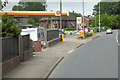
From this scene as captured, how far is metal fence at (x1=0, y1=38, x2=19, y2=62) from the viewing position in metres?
12.3

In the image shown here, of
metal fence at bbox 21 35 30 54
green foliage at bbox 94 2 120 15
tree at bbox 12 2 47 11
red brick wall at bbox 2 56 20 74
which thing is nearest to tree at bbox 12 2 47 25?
tree at bbox 12 2 47 11

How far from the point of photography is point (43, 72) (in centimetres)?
1215

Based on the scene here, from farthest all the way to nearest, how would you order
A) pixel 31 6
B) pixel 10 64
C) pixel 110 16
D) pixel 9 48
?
pixel 31 6, pixel 110 16, pixel 9 48, pixel 10 64

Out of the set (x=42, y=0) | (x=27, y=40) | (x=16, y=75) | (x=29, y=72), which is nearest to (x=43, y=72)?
(x=29, y=72)

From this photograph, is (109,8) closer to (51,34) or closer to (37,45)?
(51,34)

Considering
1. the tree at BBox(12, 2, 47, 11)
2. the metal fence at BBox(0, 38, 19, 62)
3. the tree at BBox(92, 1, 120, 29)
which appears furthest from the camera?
the tree at BBox(12, 2, 47, 11)

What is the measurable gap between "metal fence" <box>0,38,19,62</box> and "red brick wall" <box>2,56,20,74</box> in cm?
20

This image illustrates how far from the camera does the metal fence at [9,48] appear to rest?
12.3 meters

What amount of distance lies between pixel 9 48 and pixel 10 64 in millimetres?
970

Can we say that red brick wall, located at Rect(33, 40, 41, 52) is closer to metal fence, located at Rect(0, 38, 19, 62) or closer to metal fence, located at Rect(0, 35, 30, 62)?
metal fence, located at Rect(0, 35, 30, 62)

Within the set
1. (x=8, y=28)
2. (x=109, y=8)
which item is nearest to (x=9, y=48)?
(x=8, y=28)

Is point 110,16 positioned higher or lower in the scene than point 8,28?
higher

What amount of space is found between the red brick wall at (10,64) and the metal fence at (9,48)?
199 millimetres

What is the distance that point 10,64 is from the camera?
1294 cm
